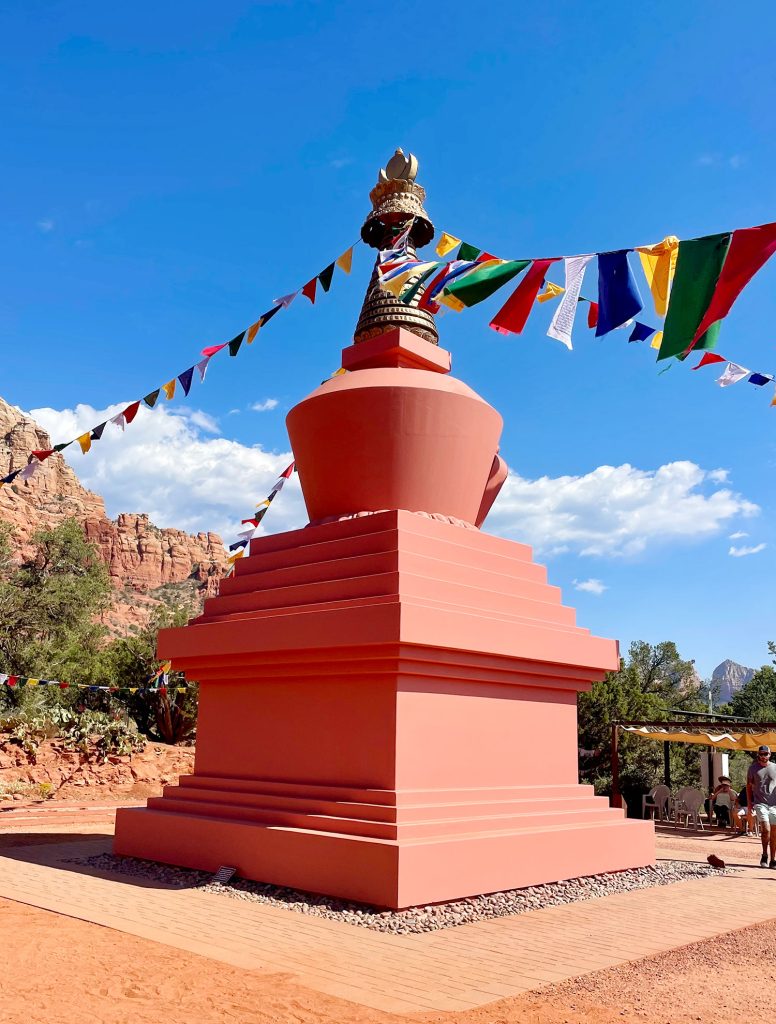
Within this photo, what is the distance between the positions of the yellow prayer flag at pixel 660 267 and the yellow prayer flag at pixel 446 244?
174 inches

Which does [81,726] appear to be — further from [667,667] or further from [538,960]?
[667,667]

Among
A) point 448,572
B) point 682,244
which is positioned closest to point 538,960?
point 448,572

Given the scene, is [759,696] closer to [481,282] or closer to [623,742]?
[623,742]

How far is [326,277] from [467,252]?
6.81 feet

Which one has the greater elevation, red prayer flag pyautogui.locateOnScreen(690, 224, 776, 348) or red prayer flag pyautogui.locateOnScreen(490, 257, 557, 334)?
red prayer flag pyautogui.locateOnScreen(490, 257, 557, 334)

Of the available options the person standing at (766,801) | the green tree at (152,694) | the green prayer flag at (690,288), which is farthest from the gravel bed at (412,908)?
the green tree at (152,694)

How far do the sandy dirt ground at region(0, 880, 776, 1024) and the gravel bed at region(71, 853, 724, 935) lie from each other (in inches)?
56.9

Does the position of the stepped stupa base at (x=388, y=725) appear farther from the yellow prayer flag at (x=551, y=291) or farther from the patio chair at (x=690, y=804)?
the patio chair at (x=690, y=804)

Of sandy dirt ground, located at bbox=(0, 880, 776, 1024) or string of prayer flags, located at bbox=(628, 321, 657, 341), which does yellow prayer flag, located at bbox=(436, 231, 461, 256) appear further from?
sandy dirt ground, located at bbox=(0, 880, 776, 1024)

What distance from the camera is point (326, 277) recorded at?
11344 millimetres

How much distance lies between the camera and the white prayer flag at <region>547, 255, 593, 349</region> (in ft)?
21.4

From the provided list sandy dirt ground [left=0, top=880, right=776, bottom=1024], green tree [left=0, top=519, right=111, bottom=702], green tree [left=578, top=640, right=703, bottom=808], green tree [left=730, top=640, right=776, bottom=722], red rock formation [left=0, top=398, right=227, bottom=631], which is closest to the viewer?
sandy dirt ground [left=0, top=880, right=776, bottom=1024]

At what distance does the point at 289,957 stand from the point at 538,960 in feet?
4.93

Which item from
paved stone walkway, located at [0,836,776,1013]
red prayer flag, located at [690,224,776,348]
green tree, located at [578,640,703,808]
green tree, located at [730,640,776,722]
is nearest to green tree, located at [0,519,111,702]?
green tree, located at [578,640,703,808]
